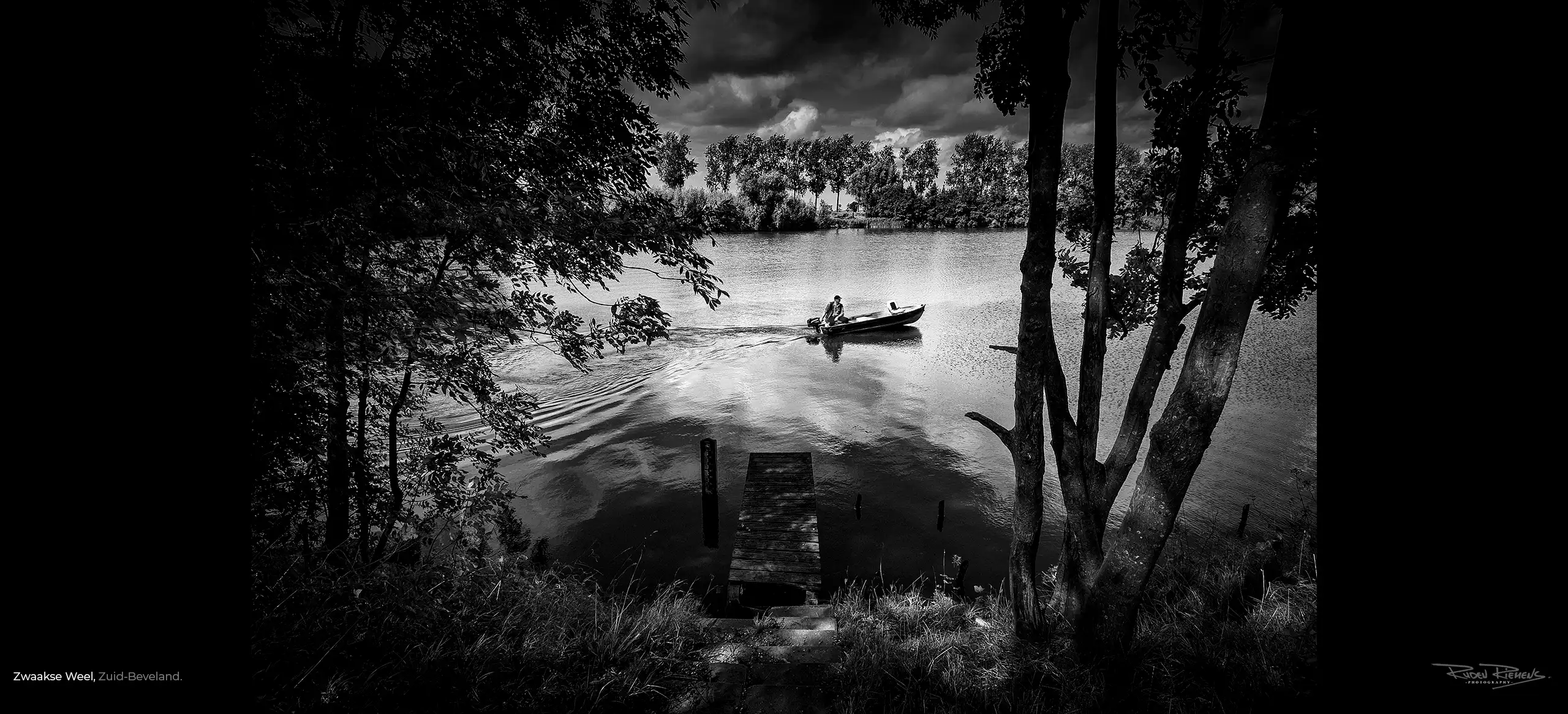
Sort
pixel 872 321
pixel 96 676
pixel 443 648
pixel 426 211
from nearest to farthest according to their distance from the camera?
pixel 96 676
pixel 443 648
pixel 426 211
pixel 872 321

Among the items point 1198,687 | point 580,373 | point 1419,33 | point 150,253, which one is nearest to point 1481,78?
point 1419,33

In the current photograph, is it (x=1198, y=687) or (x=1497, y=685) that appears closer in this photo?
(x=1497, y=685)

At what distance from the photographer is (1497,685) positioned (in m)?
1.55

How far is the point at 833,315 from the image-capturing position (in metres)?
24.0

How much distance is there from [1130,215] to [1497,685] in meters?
6.57

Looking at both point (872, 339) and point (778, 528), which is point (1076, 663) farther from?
point (872, 339)

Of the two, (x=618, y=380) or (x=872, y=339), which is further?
(x=872, y=339)

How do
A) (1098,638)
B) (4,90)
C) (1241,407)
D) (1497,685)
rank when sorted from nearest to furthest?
(4,90) → (1497,685) → (1098,638) → (1241,407)

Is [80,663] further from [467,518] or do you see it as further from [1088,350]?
[1088,350]

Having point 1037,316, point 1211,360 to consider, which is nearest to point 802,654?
point 1037,316

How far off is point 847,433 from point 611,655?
1127 cm

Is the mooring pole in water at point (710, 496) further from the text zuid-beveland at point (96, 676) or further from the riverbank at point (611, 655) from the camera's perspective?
the text zuid-beveland at point (96, 676)

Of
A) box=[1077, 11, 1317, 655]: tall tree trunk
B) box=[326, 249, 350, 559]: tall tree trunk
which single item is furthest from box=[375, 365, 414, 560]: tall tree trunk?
box=[1077, 11, 1317, 655]: tall tree trunk

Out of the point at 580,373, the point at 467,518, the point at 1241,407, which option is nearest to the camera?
the point at 467,518
